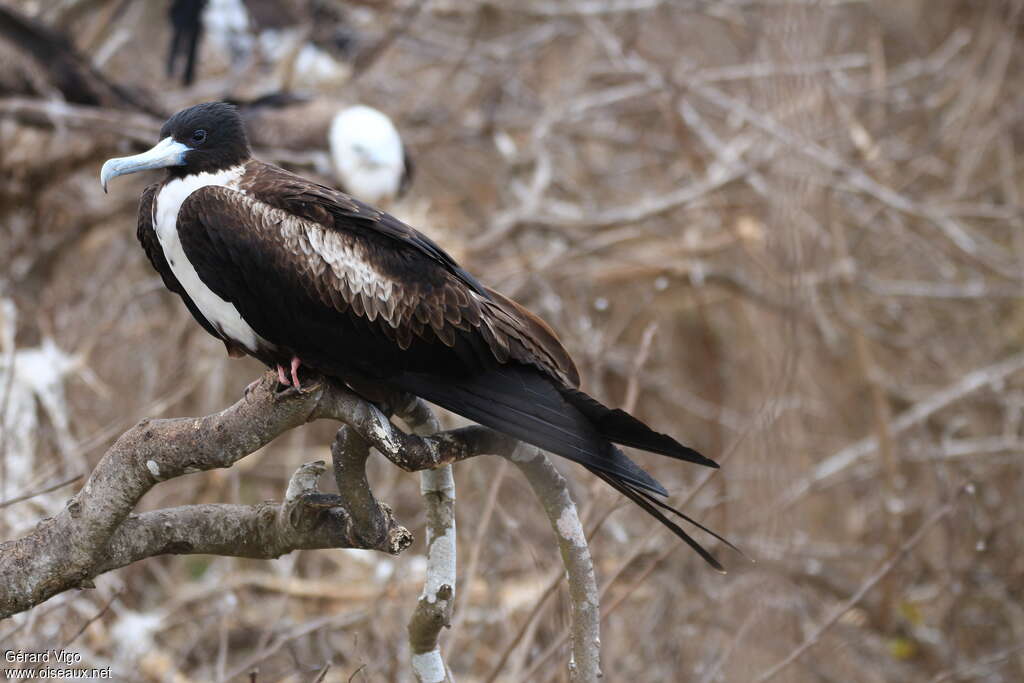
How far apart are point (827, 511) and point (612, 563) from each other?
7.90ft

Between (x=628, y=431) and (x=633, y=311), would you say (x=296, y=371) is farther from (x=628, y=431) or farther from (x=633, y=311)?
(x=633, y=311)

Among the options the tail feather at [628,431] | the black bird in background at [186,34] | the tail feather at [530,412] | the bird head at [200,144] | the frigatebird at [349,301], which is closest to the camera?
the tail feather at [628,431]

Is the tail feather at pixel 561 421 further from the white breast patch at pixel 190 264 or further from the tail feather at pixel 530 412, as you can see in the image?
the white breast patch at pixel 190 264

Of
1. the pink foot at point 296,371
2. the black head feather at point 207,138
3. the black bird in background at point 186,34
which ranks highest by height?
the black head feather at point 207,138

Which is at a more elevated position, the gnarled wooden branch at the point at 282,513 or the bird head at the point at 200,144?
the bird head at the point at 200,144

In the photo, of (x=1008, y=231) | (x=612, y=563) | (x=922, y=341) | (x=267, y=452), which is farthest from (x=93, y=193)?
(x=1008, y=231)

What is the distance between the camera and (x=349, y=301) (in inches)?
84.4

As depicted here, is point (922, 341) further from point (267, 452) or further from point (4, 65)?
point (4, 65)

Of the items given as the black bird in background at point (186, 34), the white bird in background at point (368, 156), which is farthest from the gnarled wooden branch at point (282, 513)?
the black bird in background at point (186, 34)

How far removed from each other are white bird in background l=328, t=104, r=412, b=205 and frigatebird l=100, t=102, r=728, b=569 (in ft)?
9.45

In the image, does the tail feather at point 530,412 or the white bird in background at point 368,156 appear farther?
the white bird in background at point 368,156

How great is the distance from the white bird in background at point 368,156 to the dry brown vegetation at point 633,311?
→ 180mm

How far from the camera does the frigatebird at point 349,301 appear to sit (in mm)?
2072

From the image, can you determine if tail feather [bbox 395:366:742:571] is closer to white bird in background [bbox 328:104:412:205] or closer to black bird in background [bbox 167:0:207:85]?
white bird in background [bbox 328:104:412:205]
